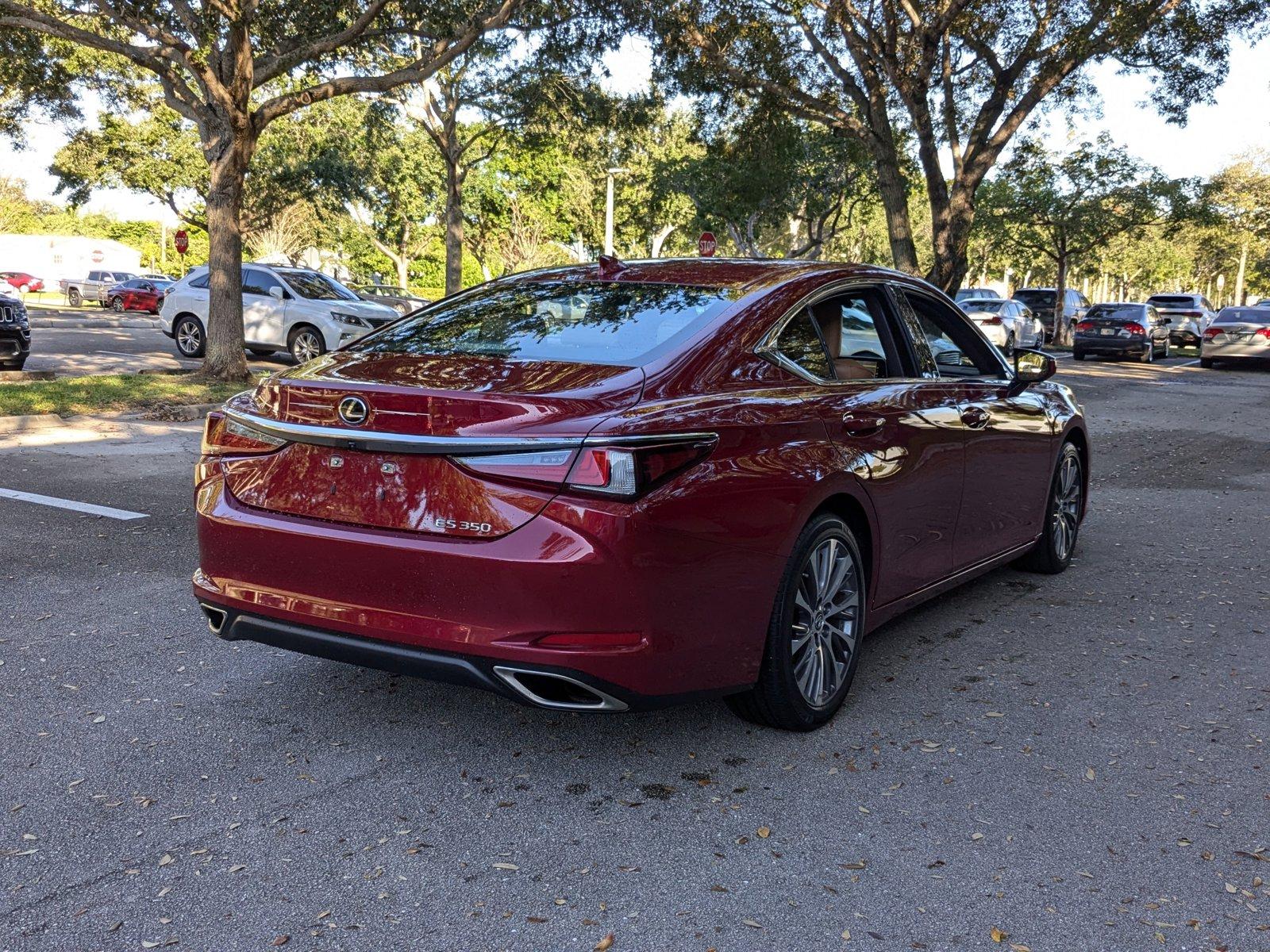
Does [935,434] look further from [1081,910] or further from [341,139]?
[341,139]

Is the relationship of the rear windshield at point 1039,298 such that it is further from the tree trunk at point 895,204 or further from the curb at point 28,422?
the curb at point 28,422

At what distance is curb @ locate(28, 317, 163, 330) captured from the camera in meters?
29.7

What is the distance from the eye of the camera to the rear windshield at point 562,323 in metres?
3.77

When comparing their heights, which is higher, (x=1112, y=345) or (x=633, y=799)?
(x=1112, y=345)

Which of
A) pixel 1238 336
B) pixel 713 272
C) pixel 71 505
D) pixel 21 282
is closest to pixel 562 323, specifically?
pixel 713 272

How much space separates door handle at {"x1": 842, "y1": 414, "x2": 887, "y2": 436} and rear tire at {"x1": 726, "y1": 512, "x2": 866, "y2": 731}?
32 centimetres

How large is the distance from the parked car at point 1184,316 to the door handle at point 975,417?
117ft

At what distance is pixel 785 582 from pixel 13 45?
17.0 metres

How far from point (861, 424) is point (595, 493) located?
1364 millimetres

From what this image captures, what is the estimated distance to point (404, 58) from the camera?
23156 mm

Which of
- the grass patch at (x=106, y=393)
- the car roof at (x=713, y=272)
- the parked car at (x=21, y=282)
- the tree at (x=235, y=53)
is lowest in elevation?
the grass patch at (x=106, y=393)

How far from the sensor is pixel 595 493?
3139mm

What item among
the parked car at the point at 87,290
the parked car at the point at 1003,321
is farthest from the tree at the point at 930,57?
the parked car at the point at 87,290

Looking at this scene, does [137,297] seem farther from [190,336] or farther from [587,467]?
[587,467]
